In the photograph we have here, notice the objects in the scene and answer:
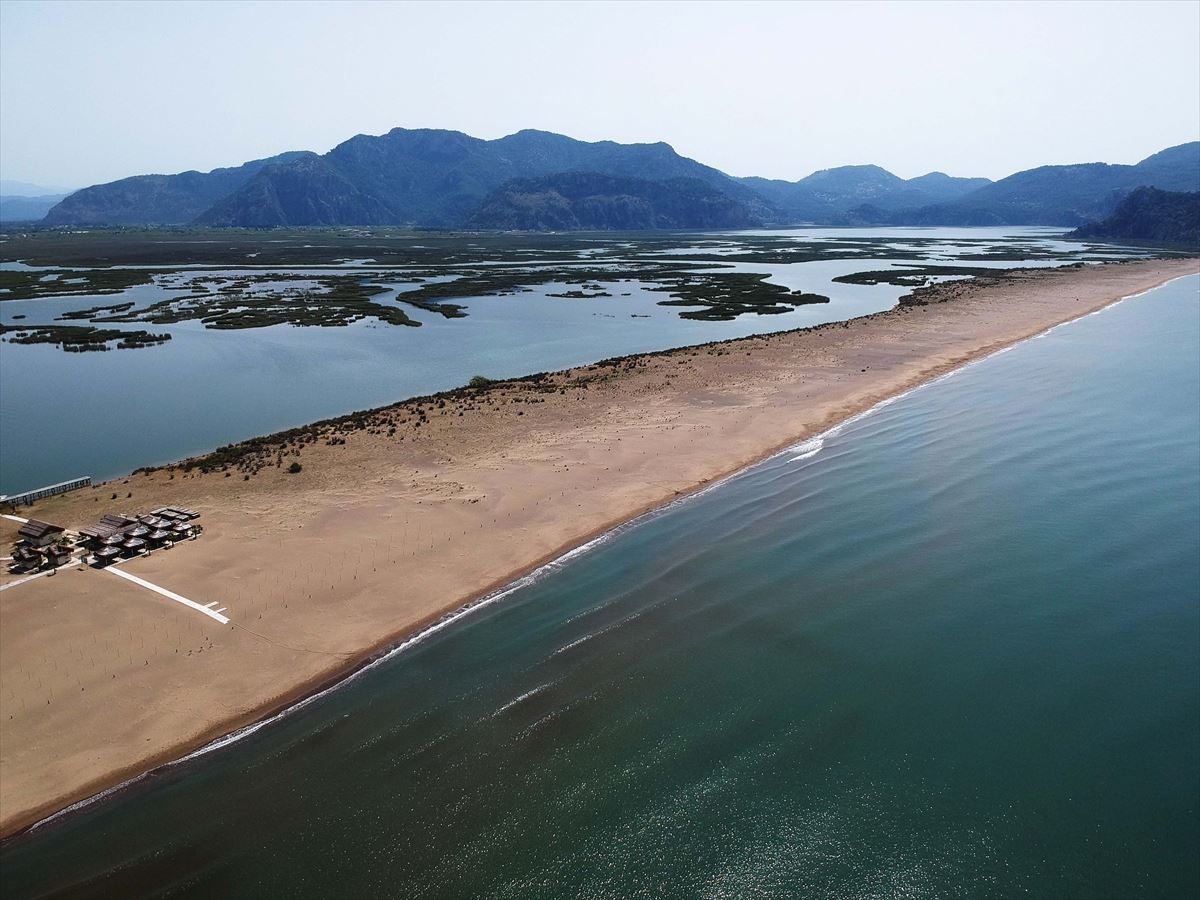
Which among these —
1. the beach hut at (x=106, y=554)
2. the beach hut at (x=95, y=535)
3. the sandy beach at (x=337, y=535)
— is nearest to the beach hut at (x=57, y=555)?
the beach hut at (x=95, y=535)

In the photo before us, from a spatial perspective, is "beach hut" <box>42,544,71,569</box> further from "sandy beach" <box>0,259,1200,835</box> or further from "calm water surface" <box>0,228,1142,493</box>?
"calm water surface" <box>0,228,1142,493</box>

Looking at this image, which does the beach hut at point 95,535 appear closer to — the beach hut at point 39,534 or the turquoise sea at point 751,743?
the beach hut at point 39,534

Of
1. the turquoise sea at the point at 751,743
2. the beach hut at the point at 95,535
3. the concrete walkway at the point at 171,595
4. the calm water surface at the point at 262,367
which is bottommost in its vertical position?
the turquoise sea at the point at 751,743

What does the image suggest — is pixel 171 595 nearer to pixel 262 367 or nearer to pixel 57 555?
pixel 57 555

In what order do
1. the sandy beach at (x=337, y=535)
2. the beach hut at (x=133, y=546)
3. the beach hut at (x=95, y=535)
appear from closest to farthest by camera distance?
the sandy beach at (x=337, y=535), the beach hut at (x=133, y=546), the beach hut at (x=95, y=535)

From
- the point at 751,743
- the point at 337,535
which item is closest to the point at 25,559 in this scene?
the point at 337,535

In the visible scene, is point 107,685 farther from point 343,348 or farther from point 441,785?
point 343,348
